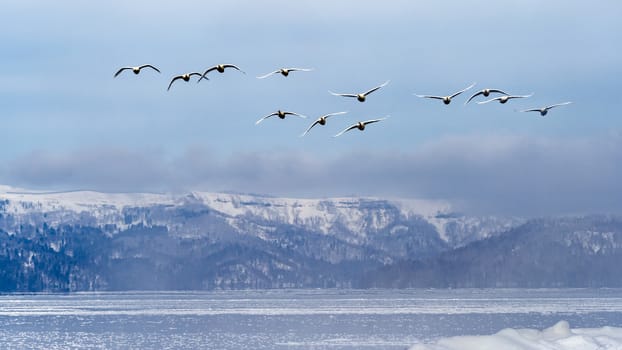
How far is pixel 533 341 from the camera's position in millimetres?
72000

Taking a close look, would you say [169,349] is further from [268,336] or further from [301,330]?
[301,330]

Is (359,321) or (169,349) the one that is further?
(359,321)

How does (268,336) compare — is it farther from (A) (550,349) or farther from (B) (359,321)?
(A) (550,349)

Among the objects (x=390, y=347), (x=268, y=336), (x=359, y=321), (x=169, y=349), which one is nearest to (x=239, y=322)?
(x=359, y=321)

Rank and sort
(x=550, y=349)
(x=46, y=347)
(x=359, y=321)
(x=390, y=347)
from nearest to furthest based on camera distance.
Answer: (x=550, y=349), (x=390, y=347), (x=46, y=347), (x=359, y=321)

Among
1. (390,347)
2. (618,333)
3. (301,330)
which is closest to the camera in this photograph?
(618,333)

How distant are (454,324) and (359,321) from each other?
2235cm

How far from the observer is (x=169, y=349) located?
133m

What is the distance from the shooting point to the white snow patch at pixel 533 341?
7050 centimetres

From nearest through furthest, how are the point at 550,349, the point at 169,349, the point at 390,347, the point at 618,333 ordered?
the point at 550,349 < the point at 618,333 < the point at 390,347 < the point at 169,349

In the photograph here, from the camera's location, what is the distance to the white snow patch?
231ft

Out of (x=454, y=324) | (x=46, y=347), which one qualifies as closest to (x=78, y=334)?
(x=46, y=347)

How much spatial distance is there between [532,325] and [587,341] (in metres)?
98.8

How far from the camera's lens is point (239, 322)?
197 m
